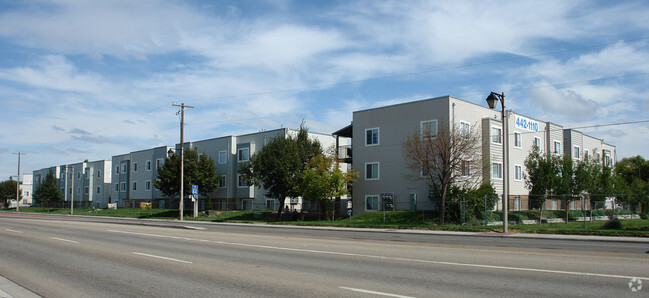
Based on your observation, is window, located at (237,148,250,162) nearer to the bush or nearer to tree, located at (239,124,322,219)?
tree, located at (239,124,322,219)

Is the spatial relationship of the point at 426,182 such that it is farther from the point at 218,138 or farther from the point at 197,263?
the point at 218,138

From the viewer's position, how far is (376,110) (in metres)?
44.2

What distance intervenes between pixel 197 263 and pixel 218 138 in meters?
50.9

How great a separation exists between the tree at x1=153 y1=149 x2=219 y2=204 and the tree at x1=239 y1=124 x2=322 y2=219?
1148 cm

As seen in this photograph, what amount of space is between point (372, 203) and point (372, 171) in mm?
2808

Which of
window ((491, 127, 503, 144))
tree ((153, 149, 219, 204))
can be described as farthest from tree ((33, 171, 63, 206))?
window ((491, 127, 503, 144))

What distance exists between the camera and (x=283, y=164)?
44.2 meters

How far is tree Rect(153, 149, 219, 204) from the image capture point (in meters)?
56.1

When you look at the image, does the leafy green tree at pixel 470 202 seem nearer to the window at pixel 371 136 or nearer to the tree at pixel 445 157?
the tree at pixel 445 157

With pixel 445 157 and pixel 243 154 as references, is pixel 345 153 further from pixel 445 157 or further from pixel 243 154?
pixel 445 157

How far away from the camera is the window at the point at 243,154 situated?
5800 cm

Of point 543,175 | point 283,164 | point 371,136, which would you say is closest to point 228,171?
point 283,164

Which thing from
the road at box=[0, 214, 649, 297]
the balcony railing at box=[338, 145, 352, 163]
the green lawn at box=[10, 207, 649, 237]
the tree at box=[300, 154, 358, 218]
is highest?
the balcony railing at box=[338, 145, 352, 163]

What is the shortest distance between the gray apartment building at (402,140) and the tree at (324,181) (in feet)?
10.3
